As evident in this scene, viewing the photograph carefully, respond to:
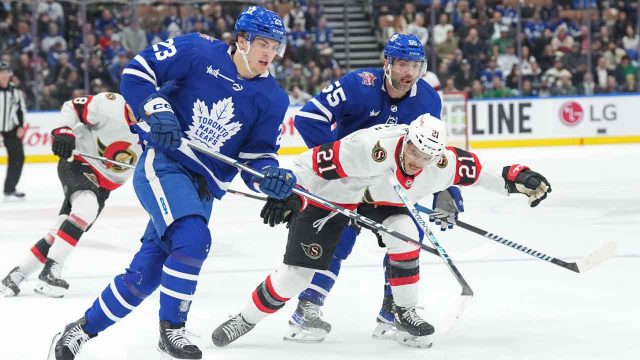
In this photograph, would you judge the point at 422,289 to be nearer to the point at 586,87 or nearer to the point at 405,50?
the point at 405,50

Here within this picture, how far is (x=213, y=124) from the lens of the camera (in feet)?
10.4

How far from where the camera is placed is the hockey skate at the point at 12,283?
14.5 feet

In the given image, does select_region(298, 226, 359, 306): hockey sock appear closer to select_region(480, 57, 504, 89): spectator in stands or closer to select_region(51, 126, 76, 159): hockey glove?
select_region(51, 126, 76, 159): hockey glove

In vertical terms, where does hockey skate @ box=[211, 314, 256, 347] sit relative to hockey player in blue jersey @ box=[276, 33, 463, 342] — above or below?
below

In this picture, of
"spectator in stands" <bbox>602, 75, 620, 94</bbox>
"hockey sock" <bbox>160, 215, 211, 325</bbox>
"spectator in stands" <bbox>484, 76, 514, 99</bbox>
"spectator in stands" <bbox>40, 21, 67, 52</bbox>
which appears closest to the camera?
"hockey sock" <bbox>160, 215, 211, 325</bbox>

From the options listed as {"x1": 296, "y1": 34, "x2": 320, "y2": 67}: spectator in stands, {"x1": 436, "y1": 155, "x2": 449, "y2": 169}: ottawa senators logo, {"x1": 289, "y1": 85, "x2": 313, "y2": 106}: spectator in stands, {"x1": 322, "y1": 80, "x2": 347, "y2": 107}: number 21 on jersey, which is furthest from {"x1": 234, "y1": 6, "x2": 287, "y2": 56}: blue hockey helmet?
{"x1": 296, "y1": 34, "x2": 320, "y2": 67}: spectator in stands

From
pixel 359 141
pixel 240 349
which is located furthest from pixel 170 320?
pixel 359 141

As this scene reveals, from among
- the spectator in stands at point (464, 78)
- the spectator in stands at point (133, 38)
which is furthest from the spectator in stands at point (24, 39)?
the spectator in stands at point (464, 78)

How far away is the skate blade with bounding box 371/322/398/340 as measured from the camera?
3676mm

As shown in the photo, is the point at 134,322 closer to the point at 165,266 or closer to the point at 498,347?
the point at 165,266

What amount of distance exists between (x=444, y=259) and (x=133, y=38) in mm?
8807

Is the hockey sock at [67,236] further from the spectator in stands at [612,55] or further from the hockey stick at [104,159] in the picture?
the spectator in stands at [612,55]

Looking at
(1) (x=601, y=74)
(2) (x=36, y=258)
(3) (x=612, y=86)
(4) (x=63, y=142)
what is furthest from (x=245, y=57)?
(1) (x=601, y=74)

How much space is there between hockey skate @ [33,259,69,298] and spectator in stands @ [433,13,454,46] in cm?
884
